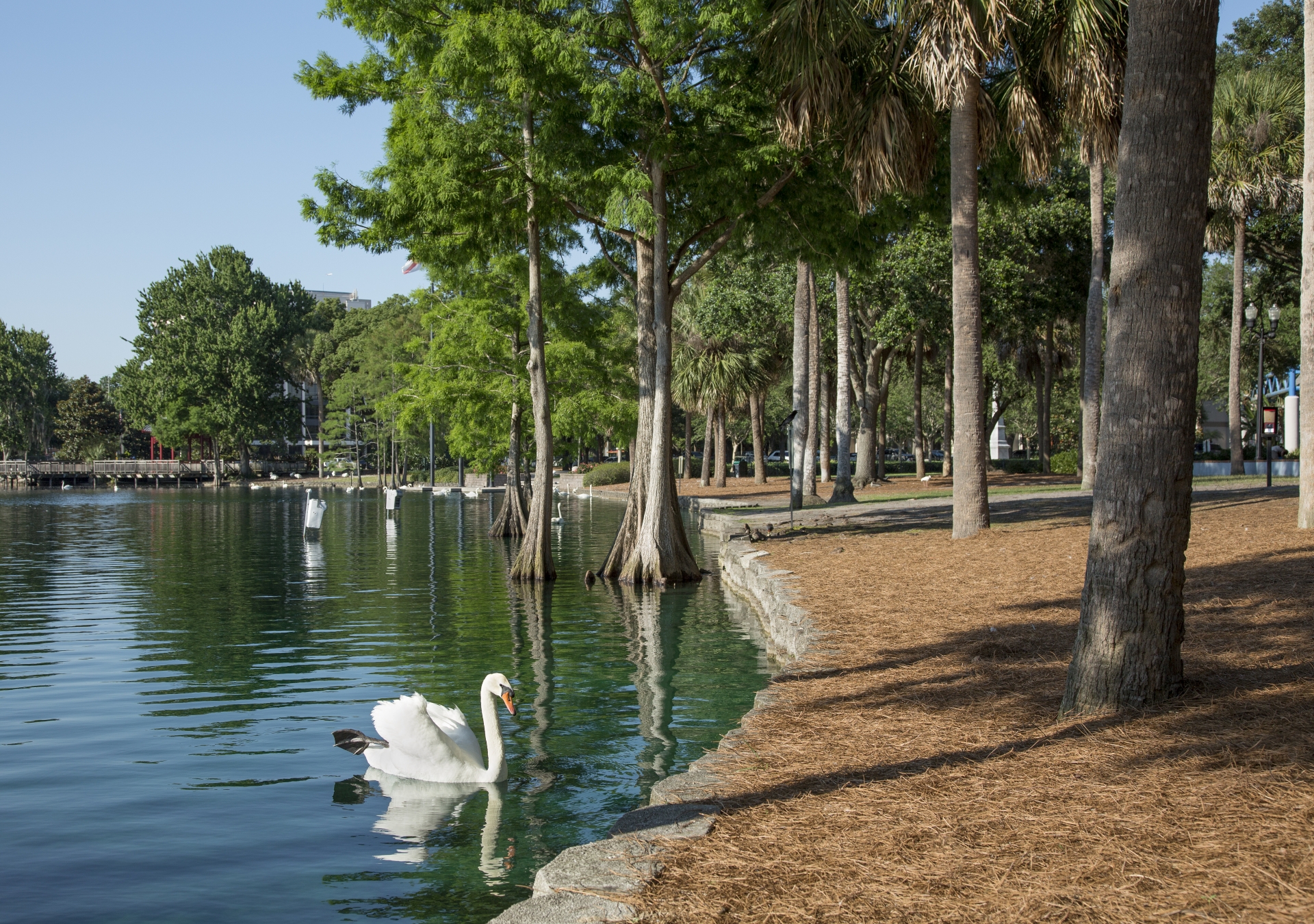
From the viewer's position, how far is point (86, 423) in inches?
4469

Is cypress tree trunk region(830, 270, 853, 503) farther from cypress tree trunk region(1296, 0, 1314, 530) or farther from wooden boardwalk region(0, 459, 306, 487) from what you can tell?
wooden boardwalk region(0, 459, 306, 487)

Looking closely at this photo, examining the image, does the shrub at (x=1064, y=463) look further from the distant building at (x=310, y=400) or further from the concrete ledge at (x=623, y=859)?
the distant building at (x=310, y=400)

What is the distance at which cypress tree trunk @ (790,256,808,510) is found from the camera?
29984 millimetres

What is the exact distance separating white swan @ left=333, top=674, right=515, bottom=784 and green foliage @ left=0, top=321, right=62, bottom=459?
118 metres

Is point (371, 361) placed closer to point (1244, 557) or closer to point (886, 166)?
point (886, 166)

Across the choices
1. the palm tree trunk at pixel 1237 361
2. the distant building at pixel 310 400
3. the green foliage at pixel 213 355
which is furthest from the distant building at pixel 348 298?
the palm tree trunk at pixel 1237 361

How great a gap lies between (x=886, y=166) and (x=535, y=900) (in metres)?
14.2

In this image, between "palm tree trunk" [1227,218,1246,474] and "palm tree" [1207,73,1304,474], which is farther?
"palm tree trunk" [1227,218,1246,474]

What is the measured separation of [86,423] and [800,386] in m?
107

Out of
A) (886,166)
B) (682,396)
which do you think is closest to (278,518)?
(682,396)

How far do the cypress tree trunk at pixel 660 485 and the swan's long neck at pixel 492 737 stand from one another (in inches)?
450

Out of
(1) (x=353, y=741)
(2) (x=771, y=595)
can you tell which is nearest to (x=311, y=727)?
(1) (x=353, y=741)

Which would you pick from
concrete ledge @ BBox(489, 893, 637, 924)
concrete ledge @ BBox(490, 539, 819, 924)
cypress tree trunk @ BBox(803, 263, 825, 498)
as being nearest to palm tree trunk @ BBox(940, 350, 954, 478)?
cypress tree trunk @ BBox(803, 263, 825, 498)

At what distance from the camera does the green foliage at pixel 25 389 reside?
107m
